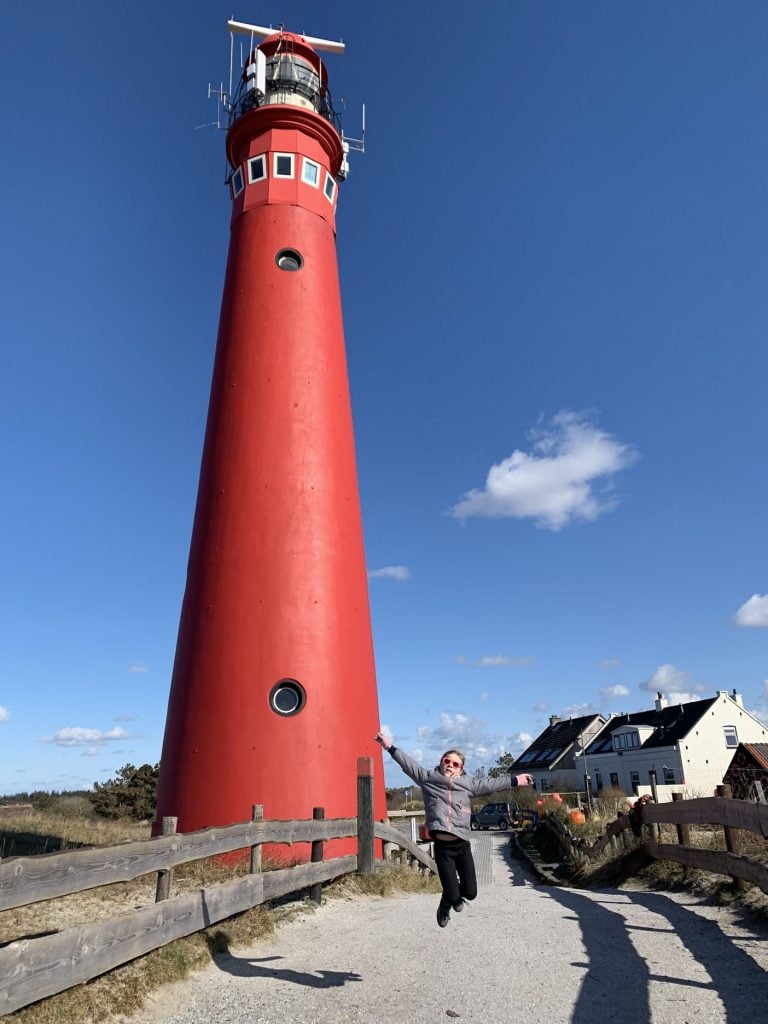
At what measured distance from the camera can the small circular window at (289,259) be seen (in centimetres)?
1390

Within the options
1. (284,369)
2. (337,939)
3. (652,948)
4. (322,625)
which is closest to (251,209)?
(284,369)

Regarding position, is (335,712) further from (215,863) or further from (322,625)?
(215,863)

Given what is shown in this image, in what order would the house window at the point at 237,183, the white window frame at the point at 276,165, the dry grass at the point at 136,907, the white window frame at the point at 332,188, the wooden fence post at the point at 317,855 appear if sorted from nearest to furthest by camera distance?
the dry grass at the point at 136,907
the wooden fence post at the point at 317,855
the white window frame at the point at 276,165
the house window at the point at 237,183
the white window frame at the point at 332,188

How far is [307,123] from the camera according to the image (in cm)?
1506

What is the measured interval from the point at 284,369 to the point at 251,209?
3957 millimetres

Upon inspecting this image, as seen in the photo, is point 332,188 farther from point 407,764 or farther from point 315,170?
point 407,764

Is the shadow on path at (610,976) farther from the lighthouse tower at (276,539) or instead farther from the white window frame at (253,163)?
the white window frame at (253,163)

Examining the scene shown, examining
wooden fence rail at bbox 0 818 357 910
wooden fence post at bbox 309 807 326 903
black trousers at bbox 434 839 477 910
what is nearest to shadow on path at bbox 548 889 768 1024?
black trousers at bbox 434 839 477 910

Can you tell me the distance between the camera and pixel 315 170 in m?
Answer: 15.1

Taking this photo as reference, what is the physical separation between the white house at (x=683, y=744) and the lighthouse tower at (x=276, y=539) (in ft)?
121

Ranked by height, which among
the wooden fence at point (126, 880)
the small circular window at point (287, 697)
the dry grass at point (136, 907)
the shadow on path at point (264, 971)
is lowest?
the shadow on path at point (264, 971)

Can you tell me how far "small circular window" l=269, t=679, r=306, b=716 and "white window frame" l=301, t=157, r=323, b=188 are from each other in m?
10.2

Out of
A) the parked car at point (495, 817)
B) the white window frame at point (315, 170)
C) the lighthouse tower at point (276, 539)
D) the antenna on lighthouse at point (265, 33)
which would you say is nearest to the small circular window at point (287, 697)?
the lighthouse tower at point (276, 539)

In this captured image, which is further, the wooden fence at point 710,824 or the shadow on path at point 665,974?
the wooden fence at point 710,824
